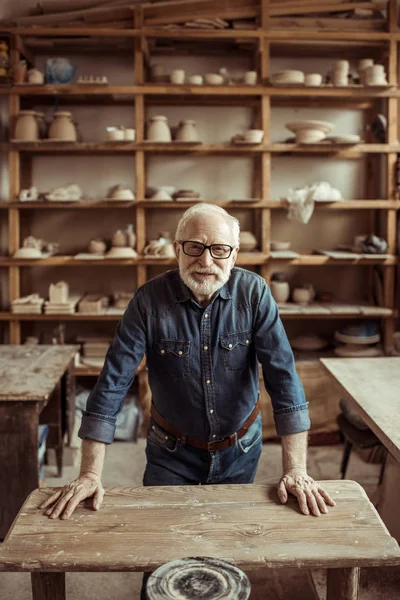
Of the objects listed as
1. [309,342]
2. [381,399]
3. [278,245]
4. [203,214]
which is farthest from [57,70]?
[381,399]

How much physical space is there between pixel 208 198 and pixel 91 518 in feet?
12.1

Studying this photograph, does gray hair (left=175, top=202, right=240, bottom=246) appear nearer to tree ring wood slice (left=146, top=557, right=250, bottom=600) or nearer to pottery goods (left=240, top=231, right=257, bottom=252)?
tree ring wood slice (left=146, top=557, right=250, bottom=600)

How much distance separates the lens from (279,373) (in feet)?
7.10

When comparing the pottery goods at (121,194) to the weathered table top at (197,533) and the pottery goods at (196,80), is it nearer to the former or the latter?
the pottery goods at (196,80)

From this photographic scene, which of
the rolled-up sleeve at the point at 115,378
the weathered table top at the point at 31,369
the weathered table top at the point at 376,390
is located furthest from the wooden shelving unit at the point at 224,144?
the rolled-up sleeve at the point at 115,378

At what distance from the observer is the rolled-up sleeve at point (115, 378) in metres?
2.01

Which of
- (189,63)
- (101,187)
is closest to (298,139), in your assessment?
(189,63)

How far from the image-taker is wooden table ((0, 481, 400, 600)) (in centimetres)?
159

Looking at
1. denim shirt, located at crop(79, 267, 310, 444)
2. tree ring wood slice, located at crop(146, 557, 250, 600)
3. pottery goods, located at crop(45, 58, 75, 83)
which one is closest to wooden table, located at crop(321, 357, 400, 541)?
denim shirt, located at crop(79, 267, 310, 444)

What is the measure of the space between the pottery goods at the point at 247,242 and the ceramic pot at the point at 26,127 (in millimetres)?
1686

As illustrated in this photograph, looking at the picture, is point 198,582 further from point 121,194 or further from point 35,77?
point 35,77

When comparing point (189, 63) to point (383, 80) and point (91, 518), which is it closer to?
point (383, 80)

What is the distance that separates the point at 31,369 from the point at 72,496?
5.42ft

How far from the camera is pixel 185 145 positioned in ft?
15.4
